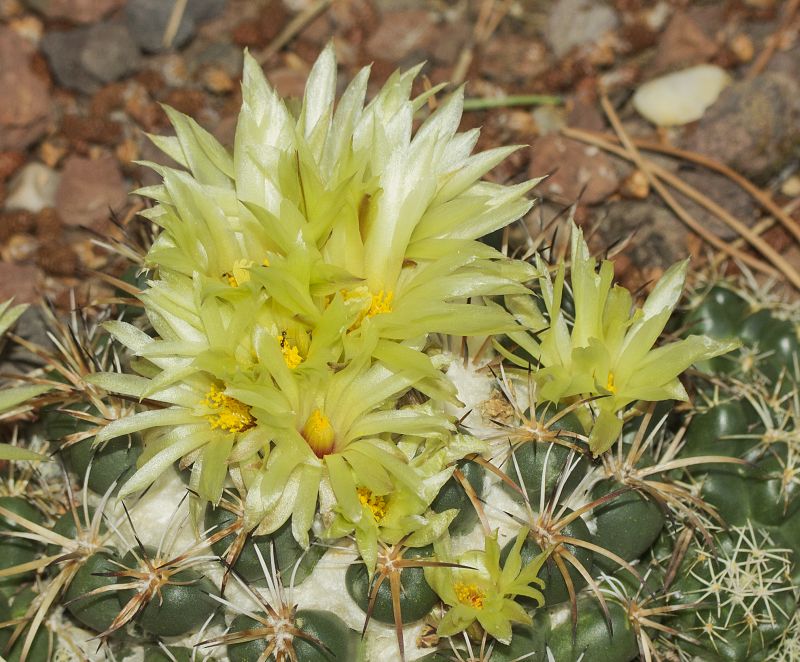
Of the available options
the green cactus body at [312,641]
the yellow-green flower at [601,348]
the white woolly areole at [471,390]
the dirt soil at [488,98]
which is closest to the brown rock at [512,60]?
the dirt soil at [488,98]

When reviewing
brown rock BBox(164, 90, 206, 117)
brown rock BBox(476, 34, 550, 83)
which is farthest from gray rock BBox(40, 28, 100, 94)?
brown rock BBox(476, 34, 550, 83)

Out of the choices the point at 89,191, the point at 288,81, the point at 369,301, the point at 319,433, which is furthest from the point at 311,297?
the point at 288,81

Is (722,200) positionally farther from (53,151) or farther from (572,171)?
(53,151)

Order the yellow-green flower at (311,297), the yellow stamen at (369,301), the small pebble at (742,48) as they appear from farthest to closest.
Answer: the small pebble at (742,48)
the yellow stamen at (369,301)
the yellow-green flower at (311,297)

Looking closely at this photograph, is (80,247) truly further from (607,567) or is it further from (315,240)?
(607,567)

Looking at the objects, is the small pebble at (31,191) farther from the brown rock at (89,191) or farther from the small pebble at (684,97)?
the small pebble at (684,97)

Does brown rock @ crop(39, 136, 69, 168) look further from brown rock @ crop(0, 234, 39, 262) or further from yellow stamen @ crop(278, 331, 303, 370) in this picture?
→ yellow stamen @ crop(278, 331, 303, 370)
